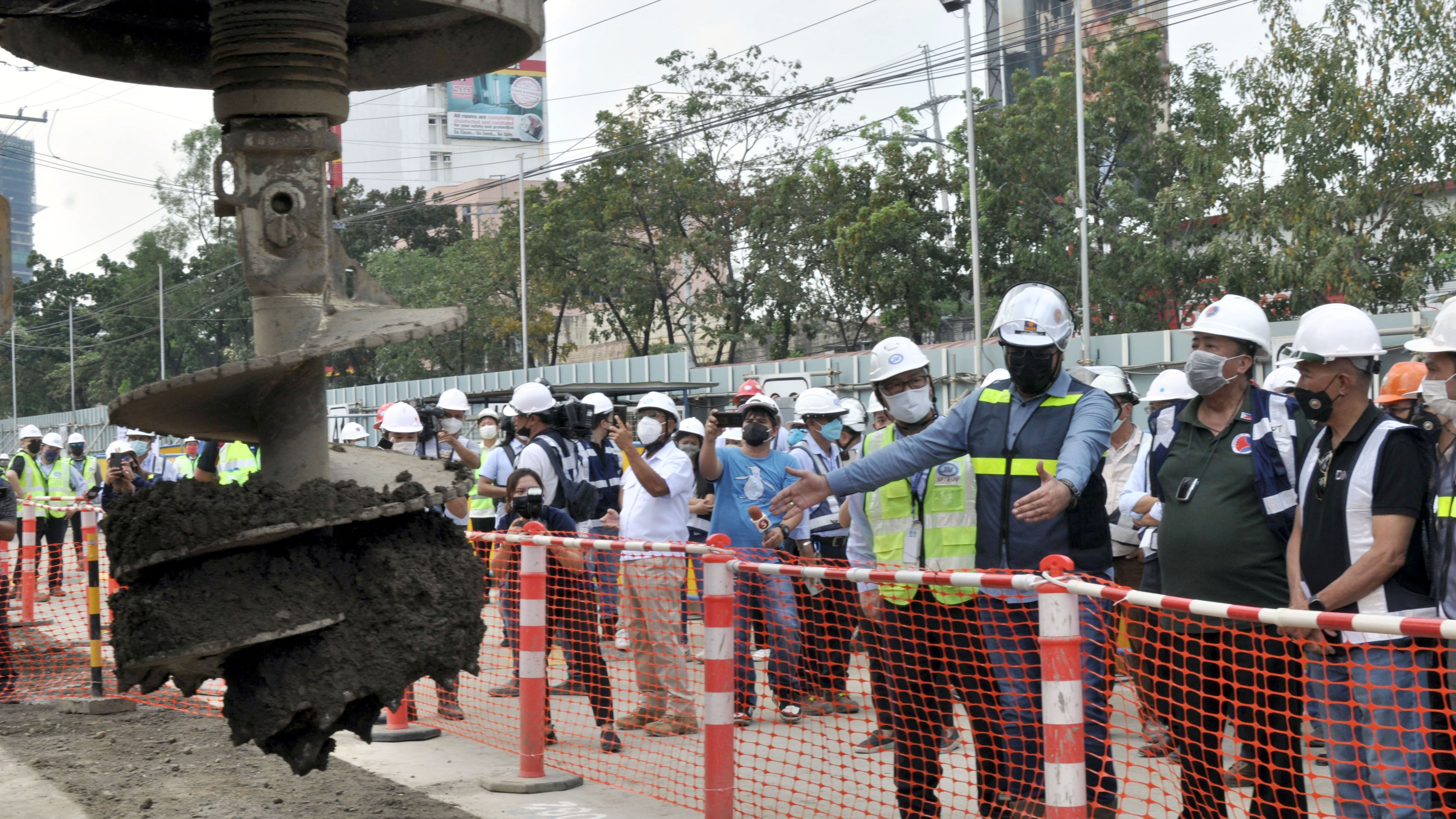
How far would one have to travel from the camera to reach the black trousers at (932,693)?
5449 millimetres

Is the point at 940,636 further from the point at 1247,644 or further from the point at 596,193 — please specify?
the point at 596,193

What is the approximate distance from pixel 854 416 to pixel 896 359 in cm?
730

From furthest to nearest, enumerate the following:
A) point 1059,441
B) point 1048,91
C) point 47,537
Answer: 1. point 1048,91
2. point 47,537
3. point 1059,441

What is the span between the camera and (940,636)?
5.61m

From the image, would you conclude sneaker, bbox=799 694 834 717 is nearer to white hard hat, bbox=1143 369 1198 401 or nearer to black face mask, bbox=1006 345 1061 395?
white hard hat, bbox=1143 369 1198 401

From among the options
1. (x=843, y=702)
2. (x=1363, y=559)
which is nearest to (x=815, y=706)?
(x=843, y=702)

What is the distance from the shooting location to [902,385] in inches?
247

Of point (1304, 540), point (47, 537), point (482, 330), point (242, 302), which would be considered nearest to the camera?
point (1304, 540)

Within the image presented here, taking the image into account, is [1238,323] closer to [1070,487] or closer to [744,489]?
[1070,487]

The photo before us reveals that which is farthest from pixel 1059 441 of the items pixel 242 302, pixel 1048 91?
pixel 242 302

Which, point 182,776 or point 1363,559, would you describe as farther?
point 182,776

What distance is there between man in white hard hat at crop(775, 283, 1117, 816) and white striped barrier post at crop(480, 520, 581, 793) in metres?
1.91

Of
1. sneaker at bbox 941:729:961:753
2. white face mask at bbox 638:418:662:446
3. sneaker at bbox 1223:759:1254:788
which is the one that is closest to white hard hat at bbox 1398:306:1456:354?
sneaker at bbox 1223:759:1254:788

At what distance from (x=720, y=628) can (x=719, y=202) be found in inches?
1365
